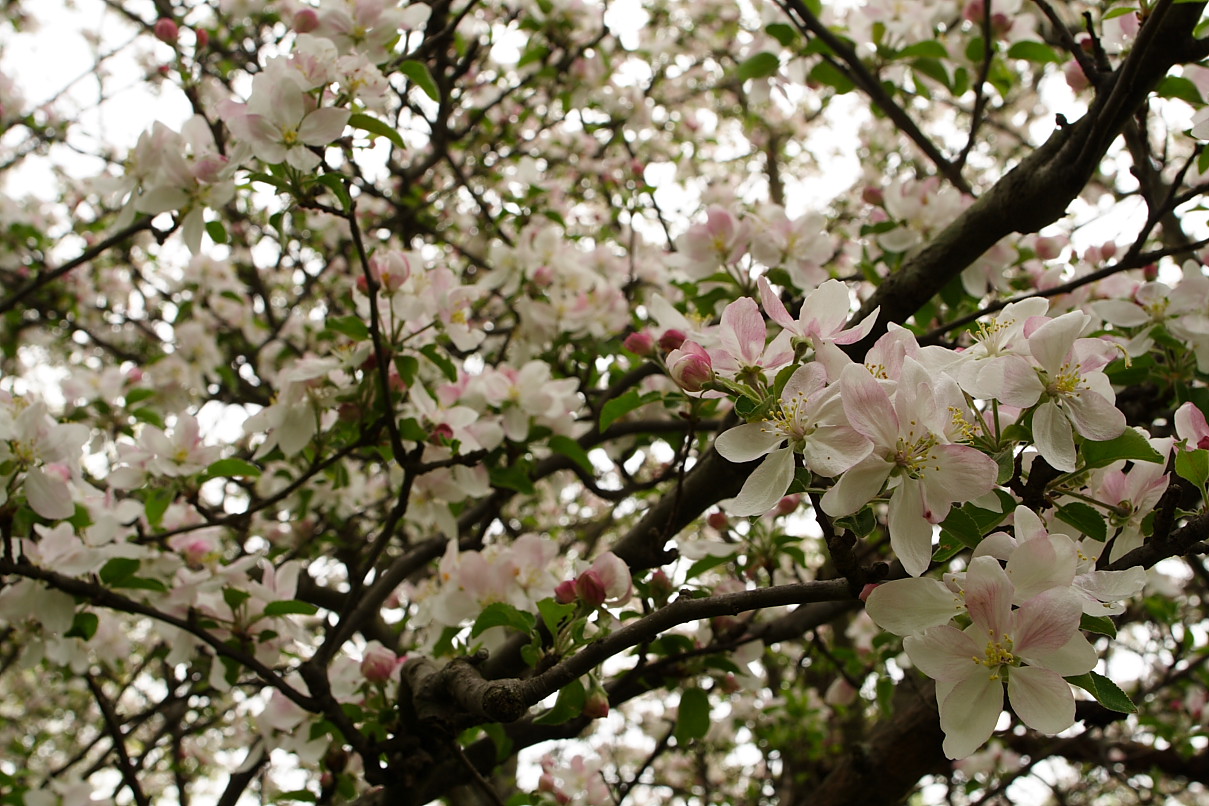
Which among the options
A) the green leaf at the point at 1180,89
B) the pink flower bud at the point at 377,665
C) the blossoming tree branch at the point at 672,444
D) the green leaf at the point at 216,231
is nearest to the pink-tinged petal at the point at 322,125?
the blossoming tree branch at the point at 672,444

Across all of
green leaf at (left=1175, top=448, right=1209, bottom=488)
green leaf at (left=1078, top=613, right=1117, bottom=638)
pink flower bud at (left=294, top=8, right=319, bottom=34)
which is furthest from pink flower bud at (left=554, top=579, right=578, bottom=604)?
pink flower bud at (left=294, top=8, right=319, bottom=34)

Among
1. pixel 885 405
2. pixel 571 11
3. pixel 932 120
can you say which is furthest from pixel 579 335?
pixel 932 120

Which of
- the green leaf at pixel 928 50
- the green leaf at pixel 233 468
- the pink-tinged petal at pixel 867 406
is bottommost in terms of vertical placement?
the pink-tinged petal at pixel 867 406

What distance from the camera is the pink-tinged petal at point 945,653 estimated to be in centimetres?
78

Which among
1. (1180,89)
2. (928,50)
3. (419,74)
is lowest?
(1180,89)

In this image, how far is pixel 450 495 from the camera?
1.77 m

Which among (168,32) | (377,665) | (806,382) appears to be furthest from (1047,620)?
(168,32)

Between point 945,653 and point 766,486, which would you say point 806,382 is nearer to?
point 766,486

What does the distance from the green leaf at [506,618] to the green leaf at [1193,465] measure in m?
0.74

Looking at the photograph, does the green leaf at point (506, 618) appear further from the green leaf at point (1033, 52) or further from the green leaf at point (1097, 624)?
the green leaf at point (1033, 52)

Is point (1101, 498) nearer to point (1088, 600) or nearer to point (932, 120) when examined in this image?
point (1088, 600)

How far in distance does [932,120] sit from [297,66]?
5368 mm

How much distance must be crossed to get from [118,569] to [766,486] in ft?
4.18

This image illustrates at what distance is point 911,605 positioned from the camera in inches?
30.8
